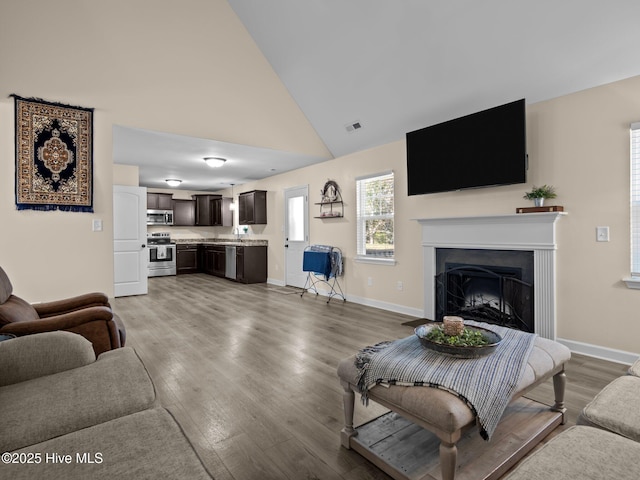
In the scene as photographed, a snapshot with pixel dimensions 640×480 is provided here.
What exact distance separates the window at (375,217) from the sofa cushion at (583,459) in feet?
12.9

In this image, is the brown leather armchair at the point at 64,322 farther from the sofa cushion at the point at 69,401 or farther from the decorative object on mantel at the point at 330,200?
the decorative object on mantel at the point at 330,200

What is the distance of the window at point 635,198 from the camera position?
9.46 feet

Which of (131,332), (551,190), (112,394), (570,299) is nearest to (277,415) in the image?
(112,394)

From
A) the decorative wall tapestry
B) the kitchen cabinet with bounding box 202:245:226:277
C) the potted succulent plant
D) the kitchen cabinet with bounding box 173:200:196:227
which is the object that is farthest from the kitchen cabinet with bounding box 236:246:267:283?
the potted succulent plant

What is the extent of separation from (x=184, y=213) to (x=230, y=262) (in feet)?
8.49

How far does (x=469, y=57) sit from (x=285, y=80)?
8.79ft

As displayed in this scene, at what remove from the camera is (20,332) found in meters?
1.95

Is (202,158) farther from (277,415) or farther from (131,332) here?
(277,415)

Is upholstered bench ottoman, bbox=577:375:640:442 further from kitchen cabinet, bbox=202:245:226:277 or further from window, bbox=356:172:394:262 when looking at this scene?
kitchen cabinet, bbox=202:245:226:277

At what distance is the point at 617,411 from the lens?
1.29 meters

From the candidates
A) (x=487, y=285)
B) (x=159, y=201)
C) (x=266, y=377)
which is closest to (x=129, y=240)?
(x=159, y=201)

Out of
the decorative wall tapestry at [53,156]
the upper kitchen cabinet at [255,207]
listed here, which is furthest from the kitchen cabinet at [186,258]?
the decorative wall tapestry at [53,156]

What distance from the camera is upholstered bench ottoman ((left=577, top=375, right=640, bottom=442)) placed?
1212 mm

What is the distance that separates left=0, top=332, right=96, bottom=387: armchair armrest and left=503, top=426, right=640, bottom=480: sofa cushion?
6.22 ft
